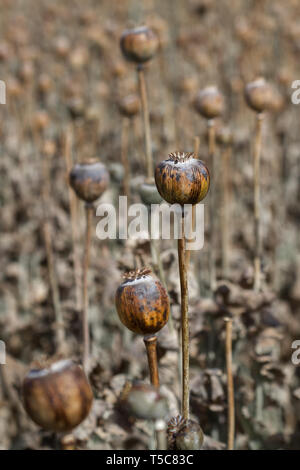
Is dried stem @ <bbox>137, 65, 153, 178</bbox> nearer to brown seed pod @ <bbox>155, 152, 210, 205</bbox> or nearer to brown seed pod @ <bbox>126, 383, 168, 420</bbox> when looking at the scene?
brown seed pod @ <bbox>155, 152, 210, 205</bbox>

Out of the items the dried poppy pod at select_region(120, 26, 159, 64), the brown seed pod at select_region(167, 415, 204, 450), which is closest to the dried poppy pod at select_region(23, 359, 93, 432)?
the brown seed pod at select_region(167, 415, 204, 450)

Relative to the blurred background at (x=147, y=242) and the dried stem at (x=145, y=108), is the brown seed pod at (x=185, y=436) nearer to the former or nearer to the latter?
the blurred background at (x=147, y=242)

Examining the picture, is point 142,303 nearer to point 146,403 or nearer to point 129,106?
point 146,403

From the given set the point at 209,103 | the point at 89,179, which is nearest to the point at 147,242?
the point at 89,179

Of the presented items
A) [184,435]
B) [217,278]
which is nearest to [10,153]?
[217,278]

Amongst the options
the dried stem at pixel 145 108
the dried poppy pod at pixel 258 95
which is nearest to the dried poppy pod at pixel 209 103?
the dried poppy pod at pixel 258 95
